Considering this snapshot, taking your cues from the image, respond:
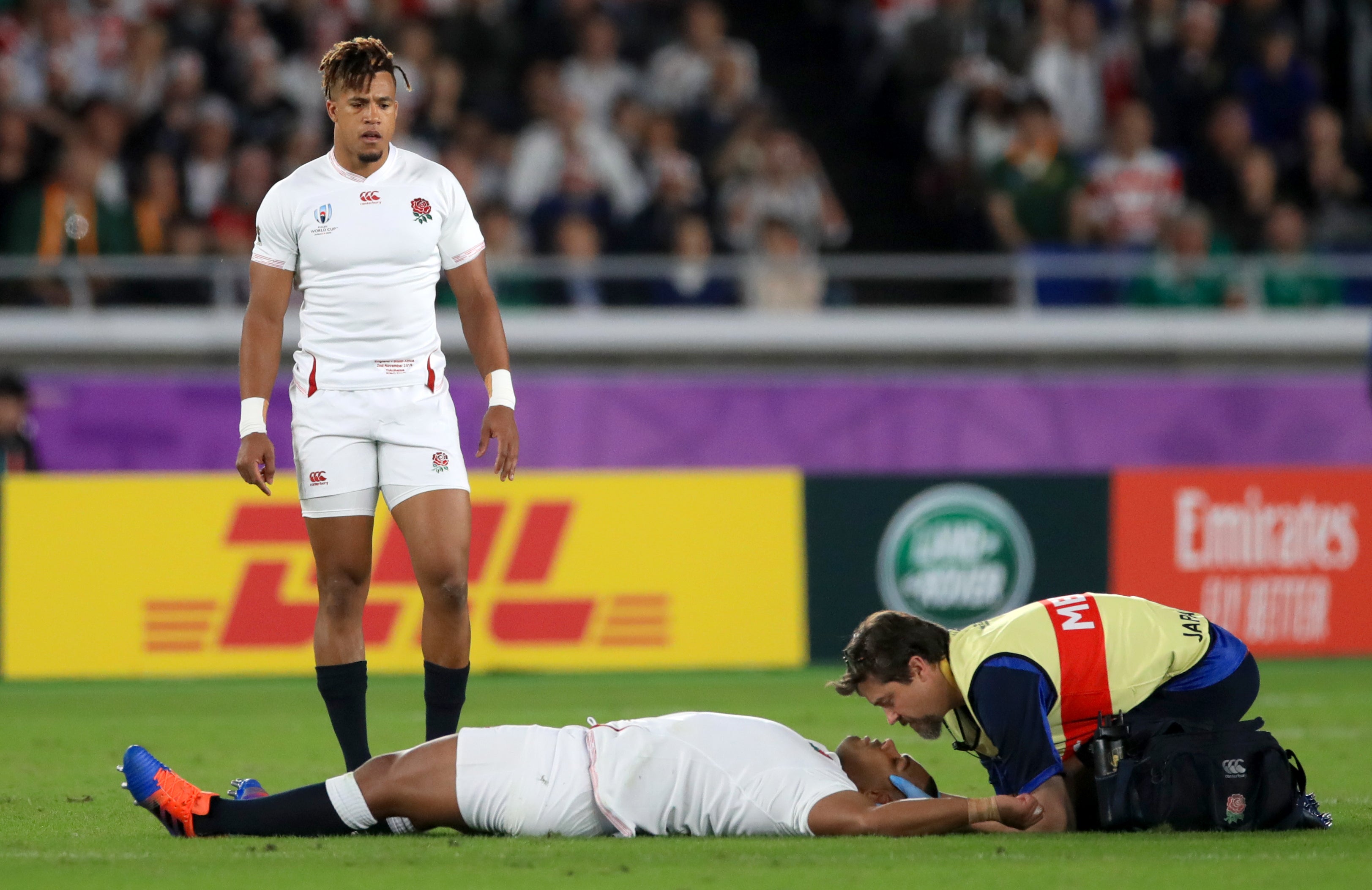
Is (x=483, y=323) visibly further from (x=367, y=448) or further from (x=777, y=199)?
(x=777, y=199)

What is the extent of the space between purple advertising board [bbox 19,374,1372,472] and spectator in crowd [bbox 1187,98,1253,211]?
5.27 ft

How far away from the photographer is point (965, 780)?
23.8 feet

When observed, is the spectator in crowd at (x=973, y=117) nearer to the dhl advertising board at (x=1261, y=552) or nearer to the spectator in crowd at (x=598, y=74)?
the spectator in crowd at (x=598, y=74)

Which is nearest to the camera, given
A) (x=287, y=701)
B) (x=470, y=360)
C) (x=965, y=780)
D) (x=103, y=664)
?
(x=965, y=780)

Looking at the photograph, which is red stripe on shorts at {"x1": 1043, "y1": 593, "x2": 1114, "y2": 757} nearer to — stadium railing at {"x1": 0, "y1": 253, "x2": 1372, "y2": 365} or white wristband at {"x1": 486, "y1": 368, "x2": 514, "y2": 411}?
white wristband at {"x1": 486, "y1": 368, "x2": 514, "y2": 411}

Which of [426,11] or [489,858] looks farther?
[426,11]

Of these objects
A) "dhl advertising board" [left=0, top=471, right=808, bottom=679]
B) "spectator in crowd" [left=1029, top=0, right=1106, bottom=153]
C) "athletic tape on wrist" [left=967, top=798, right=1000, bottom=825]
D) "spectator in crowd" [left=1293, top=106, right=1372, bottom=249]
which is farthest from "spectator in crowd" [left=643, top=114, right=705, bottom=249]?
"athletic tape on wrist" [left=967, top=798, right=1000, bottom=825]

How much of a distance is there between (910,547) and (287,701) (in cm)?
404

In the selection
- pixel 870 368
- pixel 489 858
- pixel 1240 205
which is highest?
pixel 1240 205

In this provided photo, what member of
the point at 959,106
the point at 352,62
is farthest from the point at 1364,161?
the point at 352,62

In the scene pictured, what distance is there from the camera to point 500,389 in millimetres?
6328

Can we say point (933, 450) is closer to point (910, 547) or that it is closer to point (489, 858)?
point (910, 547)

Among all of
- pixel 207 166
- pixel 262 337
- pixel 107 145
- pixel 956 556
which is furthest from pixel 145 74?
pixel 262 337

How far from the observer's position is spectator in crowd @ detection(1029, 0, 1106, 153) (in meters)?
15.8
